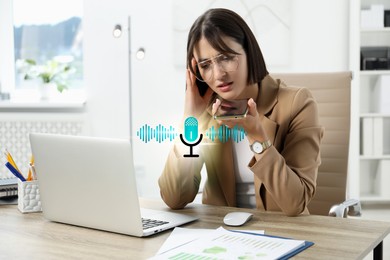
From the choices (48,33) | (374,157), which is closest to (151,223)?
(374,157)

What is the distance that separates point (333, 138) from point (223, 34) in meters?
0.62

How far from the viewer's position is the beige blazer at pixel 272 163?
57.1 inches

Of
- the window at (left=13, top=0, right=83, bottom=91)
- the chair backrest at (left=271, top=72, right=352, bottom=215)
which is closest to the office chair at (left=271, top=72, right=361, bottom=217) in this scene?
the chair backrest at (left=271, top=72, right=352, bottom=215)

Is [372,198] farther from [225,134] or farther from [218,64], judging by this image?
[218,64]

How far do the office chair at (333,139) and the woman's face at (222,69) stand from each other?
1.46 ft

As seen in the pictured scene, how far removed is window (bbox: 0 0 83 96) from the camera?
4.41 meters

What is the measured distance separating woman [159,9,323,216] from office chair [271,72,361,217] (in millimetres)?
316

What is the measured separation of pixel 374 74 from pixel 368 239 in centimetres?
281

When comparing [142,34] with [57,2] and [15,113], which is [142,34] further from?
[15,113]

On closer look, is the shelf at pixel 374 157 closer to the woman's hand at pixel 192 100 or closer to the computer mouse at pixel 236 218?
the woman's hand at pixel 192 100

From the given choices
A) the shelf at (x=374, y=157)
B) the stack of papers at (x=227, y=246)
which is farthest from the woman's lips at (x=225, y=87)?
the shelf at (x=374, y=157)

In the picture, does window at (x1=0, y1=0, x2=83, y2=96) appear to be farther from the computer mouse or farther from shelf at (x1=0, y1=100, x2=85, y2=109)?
the computer mouse

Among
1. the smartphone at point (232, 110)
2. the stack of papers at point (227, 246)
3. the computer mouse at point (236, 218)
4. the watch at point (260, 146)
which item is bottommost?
the stack of papers at point (227, 246)

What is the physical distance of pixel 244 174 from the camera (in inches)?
68.8
